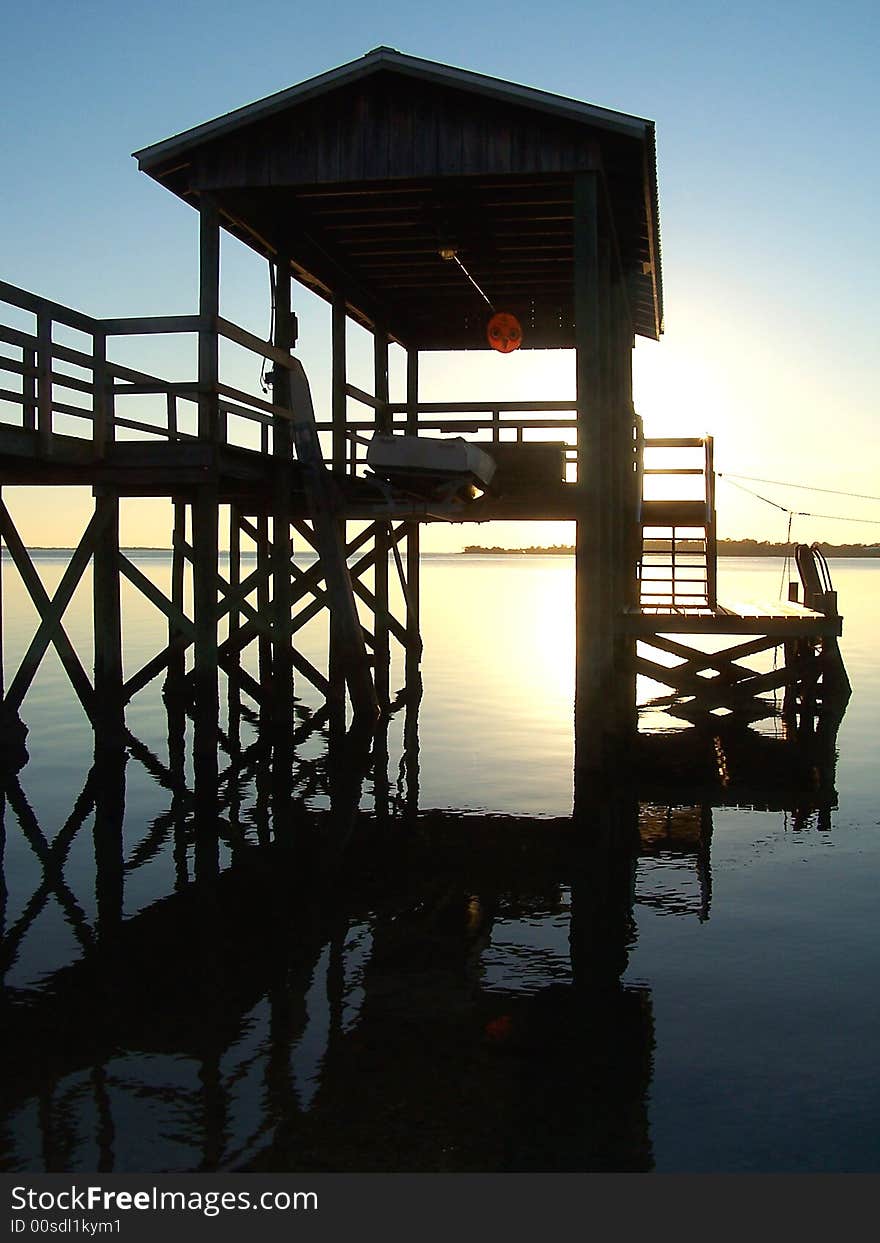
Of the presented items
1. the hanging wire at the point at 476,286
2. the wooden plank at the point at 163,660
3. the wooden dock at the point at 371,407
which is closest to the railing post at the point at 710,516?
the wooden dock at the point at 371,407

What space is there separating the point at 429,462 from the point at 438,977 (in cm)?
918

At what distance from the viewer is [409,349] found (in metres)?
23.8

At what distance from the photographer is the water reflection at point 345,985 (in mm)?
4844

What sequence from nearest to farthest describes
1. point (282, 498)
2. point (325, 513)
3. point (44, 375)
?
point (44, 375) < point (325, 513) < point (282, 498)

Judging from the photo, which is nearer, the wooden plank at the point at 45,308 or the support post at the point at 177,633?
the wooden plank at the point at 45,308

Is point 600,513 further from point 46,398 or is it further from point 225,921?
point 225,921

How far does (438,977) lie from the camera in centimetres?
673

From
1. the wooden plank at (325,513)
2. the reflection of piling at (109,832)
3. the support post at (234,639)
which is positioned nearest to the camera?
the reflection of piling at (109,832)

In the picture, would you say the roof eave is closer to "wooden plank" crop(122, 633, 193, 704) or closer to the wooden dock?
the wooden dock

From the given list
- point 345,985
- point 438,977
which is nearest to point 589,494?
point 438,977

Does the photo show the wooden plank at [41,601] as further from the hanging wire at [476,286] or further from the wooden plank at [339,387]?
the hanging wire at [476,286]

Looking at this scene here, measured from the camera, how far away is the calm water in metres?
4.87

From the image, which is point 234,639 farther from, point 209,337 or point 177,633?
point 209,337

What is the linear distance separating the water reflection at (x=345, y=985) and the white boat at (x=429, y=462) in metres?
4.41
